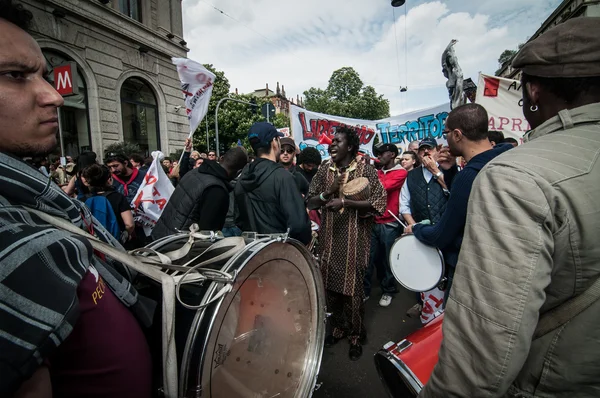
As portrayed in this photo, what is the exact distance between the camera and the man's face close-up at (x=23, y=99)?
757mm

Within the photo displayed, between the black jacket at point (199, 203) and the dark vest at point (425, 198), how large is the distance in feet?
7.33

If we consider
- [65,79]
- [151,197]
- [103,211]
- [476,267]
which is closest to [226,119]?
[65,79]

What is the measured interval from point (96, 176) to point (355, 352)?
312cm

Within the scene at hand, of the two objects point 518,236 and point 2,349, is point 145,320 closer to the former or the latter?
point 2,349

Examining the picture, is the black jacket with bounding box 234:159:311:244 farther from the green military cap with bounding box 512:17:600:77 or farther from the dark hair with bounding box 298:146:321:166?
the dark hair with bounding box 298:146:321:166

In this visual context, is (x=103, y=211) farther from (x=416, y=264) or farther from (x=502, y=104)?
(x=502, y=104)

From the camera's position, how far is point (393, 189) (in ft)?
14.1

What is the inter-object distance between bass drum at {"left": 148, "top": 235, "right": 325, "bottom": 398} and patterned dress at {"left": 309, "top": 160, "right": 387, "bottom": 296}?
53.8 inches

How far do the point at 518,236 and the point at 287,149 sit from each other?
429 cm

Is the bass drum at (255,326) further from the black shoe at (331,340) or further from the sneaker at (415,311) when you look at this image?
the sneaker at (415,311)

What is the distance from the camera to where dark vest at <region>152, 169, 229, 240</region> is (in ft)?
8.35

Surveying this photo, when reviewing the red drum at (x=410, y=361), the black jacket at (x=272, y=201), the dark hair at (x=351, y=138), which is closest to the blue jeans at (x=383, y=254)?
the dark hair at (x=351, y=138)

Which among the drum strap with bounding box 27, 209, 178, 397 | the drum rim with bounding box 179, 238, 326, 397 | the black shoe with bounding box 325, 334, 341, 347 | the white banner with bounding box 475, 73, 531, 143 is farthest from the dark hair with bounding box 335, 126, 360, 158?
the white banner with bounding box 475, 73, 531, 143

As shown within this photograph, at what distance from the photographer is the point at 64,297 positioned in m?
0.63
